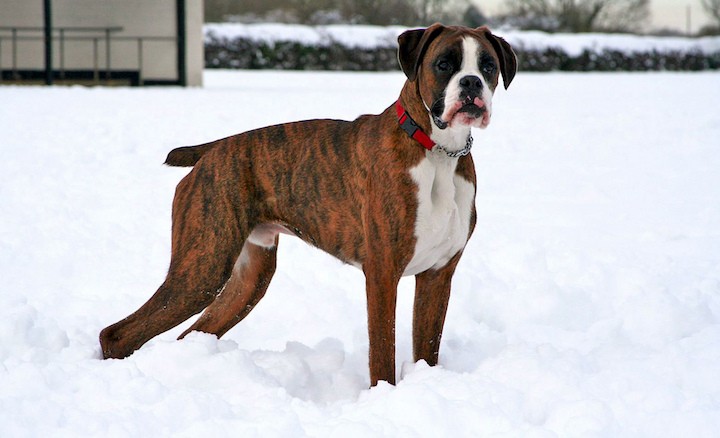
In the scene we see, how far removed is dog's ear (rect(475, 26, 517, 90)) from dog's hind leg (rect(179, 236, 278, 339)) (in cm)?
131

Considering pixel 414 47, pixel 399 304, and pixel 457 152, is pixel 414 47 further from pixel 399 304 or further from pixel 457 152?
pixel 399 304

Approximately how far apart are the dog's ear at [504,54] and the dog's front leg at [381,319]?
0.86 meters

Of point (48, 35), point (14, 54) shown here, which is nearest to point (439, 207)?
point (48, 35)

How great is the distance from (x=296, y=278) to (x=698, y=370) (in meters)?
2.85

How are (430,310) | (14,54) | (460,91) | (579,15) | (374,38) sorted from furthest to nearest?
(579,15) < (374,38) < (14,54) < (430,310) < (460,91)

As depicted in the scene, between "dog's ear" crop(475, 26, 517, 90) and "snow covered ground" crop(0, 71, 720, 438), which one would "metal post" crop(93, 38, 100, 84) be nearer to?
"snow covered ground" crop(0, 71, 720, 438)

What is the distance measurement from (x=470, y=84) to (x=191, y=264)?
1.41m

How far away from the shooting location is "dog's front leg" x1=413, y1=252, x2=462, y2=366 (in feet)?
12.5

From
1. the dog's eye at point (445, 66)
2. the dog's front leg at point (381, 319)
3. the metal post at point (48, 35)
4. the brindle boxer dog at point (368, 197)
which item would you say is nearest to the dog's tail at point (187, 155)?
the brindle boxer dog at point (368, 197)

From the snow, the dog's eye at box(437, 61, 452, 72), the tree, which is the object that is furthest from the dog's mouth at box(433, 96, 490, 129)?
the tree

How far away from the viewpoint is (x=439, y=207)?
3486 millimetres

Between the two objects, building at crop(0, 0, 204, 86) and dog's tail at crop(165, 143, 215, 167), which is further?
building at crop(0, 0, 204, 86)

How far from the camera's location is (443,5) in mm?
37094

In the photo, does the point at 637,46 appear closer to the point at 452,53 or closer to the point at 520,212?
the point at 520,212
